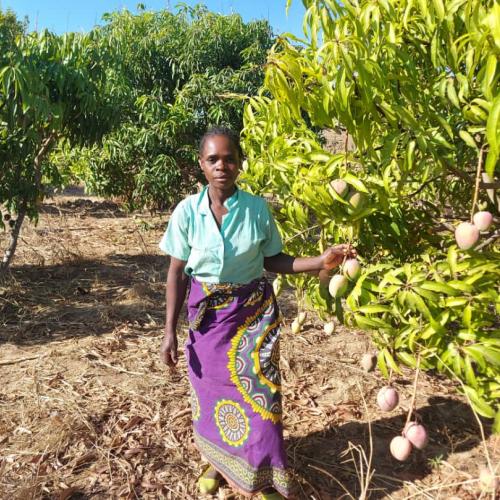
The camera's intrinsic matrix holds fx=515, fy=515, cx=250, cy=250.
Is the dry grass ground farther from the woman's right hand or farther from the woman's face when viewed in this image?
the woman's face

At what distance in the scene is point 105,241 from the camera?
6.52 metres

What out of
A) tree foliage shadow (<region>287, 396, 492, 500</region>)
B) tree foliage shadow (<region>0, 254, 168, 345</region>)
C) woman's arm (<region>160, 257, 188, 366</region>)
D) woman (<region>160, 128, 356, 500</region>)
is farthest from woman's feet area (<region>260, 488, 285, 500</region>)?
tree foliage shadow (<region>0, 254, 168, 345</region>)

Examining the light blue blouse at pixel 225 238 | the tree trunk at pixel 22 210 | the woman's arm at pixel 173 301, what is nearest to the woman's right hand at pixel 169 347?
the woman's arm at pixel 173 301

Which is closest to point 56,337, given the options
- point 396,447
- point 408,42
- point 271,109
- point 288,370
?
point 288,370

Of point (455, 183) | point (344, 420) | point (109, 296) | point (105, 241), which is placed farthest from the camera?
point (105, 241)

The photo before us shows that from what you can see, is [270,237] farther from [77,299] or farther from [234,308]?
[77,299]

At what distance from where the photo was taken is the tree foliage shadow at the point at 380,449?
7.25 ft

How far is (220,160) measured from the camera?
5.98ft

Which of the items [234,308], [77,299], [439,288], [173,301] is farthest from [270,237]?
[77,299]

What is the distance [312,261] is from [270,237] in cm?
19

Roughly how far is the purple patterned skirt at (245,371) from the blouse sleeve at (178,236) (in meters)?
0.13

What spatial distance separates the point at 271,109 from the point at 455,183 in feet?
3.45

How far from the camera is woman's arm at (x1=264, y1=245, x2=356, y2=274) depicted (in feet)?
5.79

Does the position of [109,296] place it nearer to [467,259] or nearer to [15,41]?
[15,41]
